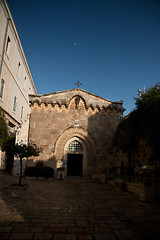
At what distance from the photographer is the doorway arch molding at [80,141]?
1483cm

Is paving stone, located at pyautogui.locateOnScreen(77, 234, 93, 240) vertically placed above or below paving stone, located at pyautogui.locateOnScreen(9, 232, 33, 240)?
below

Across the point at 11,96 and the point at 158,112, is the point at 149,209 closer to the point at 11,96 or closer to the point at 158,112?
the point at 158,112

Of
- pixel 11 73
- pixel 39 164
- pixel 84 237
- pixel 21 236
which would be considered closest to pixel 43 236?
pixel 21 236

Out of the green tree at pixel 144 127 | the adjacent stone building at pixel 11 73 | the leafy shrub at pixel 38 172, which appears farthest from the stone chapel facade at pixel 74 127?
the green tree at pixel 144 127

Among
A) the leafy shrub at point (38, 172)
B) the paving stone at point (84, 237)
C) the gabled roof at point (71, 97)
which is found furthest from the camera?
the gabled roof at point (71, 97)

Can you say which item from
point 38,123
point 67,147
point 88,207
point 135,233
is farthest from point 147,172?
point 38,123

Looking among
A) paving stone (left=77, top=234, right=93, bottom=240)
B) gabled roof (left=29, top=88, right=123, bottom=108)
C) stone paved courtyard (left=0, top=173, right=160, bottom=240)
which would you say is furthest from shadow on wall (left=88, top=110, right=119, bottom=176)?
paving stone (left=77, top=234, right=93, bottom=240)

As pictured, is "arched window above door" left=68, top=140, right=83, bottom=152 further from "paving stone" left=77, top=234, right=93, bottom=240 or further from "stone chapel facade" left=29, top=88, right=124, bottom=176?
"paving stone" left=77, top=234, right=93, bottom=240

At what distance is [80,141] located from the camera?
50.8ft

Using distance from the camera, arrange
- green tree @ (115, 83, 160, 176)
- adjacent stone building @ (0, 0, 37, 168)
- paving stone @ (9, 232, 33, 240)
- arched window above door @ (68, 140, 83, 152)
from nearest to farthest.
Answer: paving stone @ (9, 232, 33, 240)
green tree @ (115, 83, 160, 176)
arched window above door @ (68, 140, 83, 152)
adjacent stone building @ (0, 0, 37, 168)

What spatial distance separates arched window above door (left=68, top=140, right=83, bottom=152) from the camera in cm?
1542

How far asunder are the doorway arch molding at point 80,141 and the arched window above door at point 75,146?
0.96ft

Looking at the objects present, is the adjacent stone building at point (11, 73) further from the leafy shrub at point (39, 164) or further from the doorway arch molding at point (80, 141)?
the doorway arch molding at point (80, 141)

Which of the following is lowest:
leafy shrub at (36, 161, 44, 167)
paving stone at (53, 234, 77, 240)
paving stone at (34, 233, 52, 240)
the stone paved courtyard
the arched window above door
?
the stone paved courtyard
